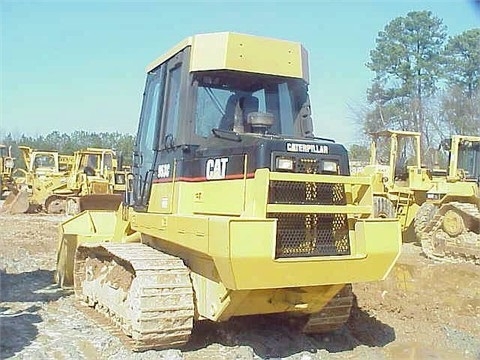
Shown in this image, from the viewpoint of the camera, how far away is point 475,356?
608cm

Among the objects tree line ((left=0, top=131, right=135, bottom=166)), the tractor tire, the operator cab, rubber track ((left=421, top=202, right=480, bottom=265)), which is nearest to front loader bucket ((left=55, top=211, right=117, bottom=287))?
the operator cab

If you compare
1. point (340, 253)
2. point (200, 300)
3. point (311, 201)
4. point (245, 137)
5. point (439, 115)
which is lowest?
point (200, 300)

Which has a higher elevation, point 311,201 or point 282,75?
point 282,75

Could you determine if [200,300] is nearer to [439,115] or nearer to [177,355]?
[177,355]

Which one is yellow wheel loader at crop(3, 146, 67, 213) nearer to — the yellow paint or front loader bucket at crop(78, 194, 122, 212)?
front loader bucket at crop(78, 194, 122, 212)

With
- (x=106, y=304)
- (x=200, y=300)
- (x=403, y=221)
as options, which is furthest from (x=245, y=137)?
(x=403, y=221)

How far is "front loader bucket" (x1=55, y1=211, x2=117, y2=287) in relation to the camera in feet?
27.1

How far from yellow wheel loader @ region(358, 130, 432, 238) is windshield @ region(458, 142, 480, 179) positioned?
3.22 ft

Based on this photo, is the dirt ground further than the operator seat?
No

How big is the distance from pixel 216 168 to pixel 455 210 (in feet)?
29.7

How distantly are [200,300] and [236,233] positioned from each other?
1.11 m

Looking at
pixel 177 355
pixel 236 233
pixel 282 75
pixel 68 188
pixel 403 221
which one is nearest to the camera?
pixel 236 233

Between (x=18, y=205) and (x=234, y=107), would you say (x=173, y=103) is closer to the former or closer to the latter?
(x=234, y=107)

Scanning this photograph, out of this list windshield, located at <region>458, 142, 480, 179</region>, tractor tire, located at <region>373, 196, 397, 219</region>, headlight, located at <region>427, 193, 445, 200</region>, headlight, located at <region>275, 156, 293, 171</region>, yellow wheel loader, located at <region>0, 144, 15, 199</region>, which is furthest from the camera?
yellow wheel loader, located at <region>0, 144, 15, 199</region>
